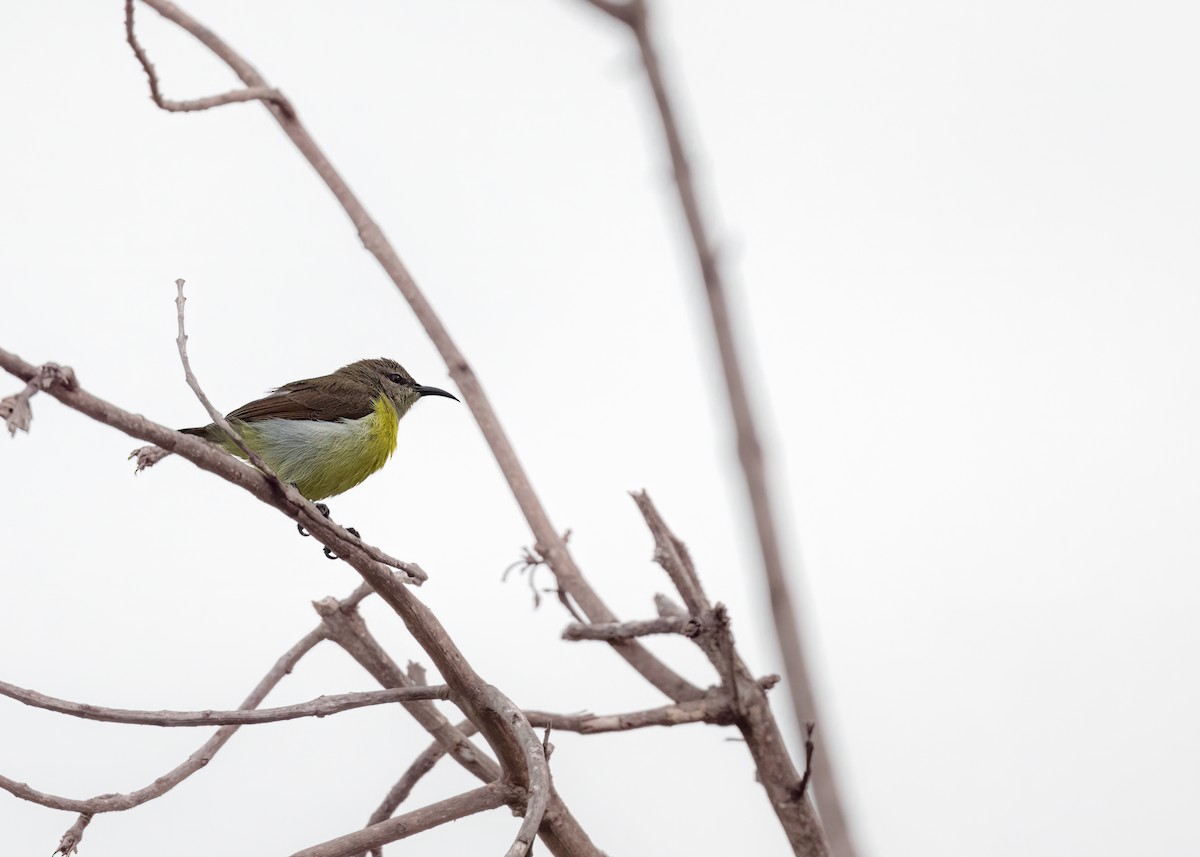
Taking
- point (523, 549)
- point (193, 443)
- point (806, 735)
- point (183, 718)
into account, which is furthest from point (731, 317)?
point (523, 549)

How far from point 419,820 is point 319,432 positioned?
198cm

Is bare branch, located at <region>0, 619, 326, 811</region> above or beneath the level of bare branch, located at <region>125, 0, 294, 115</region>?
beneath

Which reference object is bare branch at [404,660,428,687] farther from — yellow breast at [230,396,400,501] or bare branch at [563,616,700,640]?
yellow breast at [230,396,400,501]

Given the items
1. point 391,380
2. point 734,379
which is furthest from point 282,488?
point 391,380

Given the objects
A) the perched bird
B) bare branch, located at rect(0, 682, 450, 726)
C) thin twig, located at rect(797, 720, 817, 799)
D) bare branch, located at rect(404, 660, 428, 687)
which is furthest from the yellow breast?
thin twig, located at rect(797, 720, 817, 799)

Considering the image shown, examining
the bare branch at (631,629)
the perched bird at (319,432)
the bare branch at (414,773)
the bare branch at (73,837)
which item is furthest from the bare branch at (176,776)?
the perched bird at (319,432)

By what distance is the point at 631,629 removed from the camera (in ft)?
11.2

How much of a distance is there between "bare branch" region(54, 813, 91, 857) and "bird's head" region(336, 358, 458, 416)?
266cm

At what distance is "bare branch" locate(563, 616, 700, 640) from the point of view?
308cm

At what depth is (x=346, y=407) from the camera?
14.8 feet

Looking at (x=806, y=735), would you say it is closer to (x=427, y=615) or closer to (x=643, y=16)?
(x=427, y=615)

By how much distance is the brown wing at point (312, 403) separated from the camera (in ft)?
14.2

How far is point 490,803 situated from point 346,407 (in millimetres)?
2205

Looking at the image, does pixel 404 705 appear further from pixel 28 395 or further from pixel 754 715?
pixel 28 395
